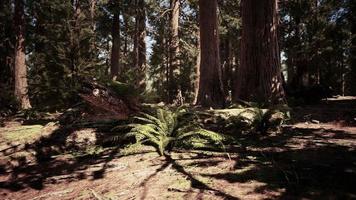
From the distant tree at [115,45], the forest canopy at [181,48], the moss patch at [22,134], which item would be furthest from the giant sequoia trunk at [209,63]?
the distant tree at [115,45]

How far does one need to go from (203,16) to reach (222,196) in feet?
28.8

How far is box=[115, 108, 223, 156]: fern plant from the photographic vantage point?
5.48 m

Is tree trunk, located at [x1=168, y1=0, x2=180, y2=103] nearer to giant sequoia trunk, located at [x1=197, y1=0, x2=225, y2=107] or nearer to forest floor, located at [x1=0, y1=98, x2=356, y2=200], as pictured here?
giant sequoia trunk, located at [x1=197, y1=0, x2=225, y2=107]

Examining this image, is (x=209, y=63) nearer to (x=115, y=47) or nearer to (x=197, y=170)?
(x=197, y=170)

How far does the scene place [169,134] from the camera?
6000 mm

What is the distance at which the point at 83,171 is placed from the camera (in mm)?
A: 4910

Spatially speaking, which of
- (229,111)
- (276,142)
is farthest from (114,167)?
(229,111)

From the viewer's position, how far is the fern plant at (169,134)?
5.48m

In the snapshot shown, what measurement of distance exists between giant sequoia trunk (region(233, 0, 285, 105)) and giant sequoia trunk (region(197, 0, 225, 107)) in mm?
1640

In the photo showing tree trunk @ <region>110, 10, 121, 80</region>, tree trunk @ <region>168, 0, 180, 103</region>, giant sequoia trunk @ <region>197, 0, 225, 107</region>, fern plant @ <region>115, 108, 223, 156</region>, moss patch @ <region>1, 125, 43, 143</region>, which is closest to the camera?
fern plant @ <region>115, 108, 223, 156</region>

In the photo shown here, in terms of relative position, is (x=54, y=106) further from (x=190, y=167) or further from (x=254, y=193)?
(x=254, y=193)

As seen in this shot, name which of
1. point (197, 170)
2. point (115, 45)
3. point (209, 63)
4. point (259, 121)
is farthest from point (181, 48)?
point (197, 170)

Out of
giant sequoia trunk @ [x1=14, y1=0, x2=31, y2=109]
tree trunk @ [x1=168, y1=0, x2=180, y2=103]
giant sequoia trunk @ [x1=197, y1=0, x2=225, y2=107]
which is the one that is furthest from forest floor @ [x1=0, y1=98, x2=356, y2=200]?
tree trunk @ [x1=168, y1=0, x2=180, y2=103]

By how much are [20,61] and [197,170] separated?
12830mm
